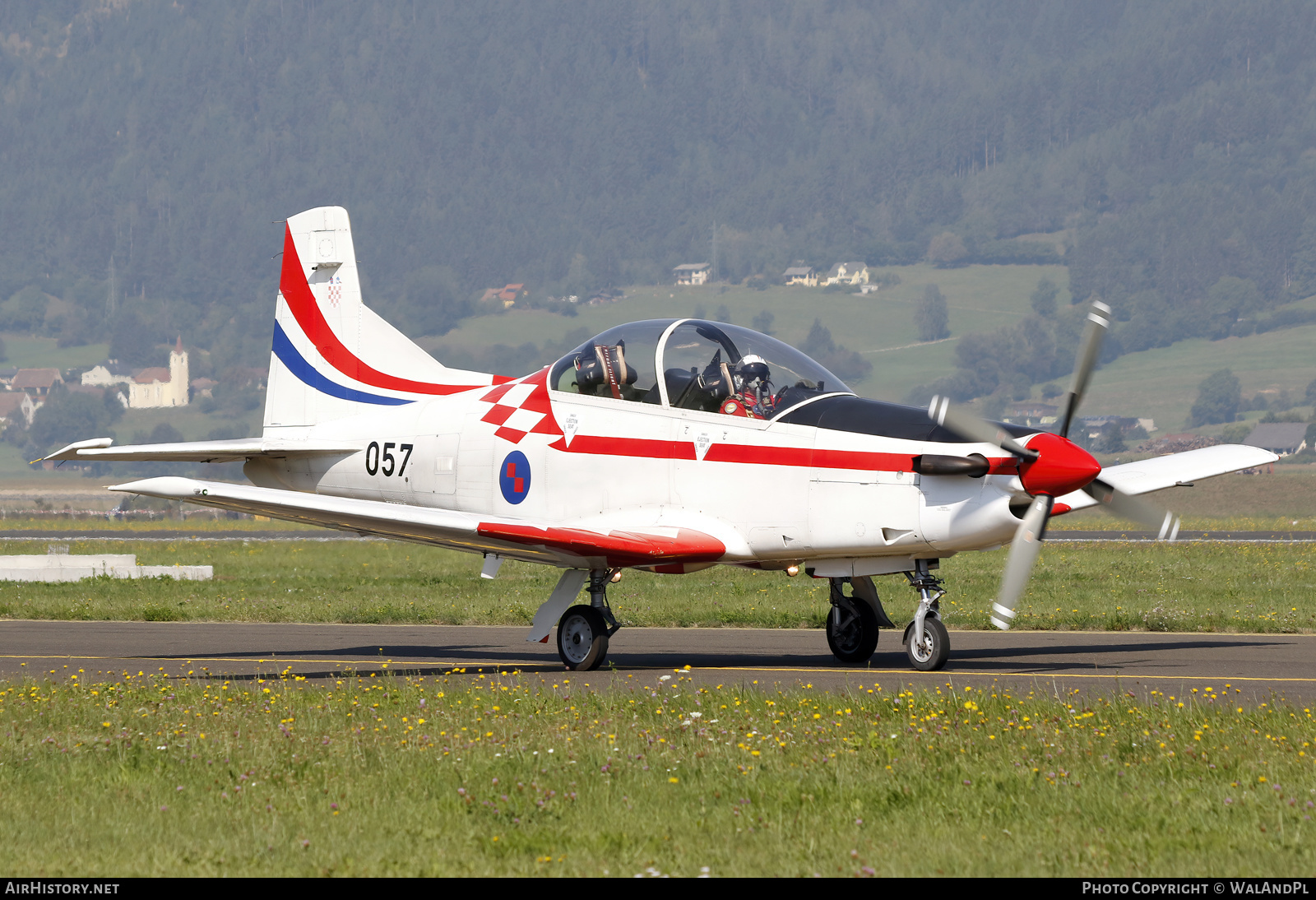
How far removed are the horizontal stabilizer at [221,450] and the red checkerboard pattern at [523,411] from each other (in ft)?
8.16

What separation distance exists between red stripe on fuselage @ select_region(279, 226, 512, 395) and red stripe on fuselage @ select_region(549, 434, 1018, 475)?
3.39 metres

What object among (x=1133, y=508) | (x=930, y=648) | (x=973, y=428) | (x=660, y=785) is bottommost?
(x=660, y=785)

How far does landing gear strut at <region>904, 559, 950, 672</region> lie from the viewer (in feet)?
45.7

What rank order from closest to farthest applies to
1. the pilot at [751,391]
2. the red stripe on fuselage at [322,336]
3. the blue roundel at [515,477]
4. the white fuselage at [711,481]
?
the white fuselage at [711,481] → the pilot at [751,391] → the blue roundel at [515,477] → the red stripe on fuselage at [322,336]

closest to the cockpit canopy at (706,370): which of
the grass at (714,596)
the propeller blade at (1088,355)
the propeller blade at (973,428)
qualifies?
the propeller blade at (973,428)

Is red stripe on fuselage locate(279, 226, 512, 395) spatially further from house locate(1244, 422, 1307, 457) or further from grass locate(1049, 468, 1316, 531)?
house locate(1244, 422, 1307, 457)

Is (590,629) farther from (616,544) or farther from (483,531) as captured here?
(483,531)

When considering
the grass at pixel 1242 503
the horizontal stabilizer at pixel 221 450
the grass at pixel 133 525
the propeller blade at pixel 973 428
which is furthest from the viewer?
the grass at pixel 1242 503

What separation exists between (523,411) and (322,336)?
448 centimetres

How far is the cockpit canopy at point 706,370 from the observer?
1472cm

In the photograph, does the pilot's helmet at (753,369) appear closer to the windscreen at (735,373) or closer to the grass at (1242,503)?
the windscreen at (735,373)

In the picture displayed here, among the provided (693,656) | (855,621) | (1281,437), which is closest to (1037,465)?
(855,621)

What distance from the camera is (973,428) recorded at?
1320 centimetres
